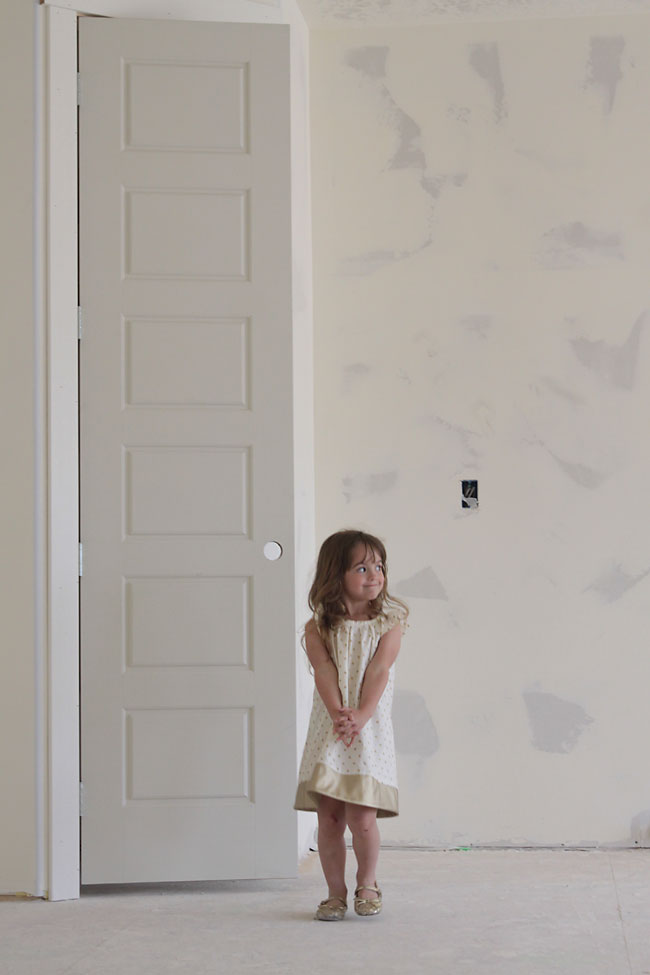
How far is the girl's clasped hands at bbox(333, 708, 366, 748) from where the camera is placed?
9.46ft

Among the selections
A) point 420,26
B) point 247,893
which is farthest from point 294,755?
point 420,26

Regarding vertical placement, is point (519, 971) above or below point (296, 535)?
below

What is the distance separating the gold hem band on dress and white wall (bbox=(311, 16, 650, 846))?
2.98ft

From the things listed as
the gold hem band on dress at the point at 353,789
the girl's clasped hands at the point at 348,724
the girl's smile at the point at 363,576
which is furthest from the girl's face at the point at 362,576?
the gold hem band on dress at the point at 353,789

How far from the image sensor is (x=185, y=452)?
3297 millimetres

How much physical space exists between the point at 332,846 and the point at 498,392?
64.9 inches

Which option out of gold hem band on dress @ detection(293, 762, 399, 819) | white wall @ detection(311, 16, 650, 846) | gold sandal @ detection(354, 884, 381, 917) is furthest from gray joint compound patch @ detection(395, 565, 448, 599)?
gold sandal @ detection(354, 884, 381, 917)

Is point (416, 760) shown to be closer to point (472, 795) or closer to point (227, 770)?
point (472, 795)

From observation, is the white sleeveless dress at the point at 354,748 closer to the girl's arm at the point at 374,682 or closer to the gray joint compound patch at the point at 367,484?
the girl's arm at the point at 374,682

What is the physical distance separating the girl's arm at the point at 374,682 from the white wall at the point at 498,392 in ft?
2.83

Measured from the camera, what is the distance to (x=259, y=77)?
11.0 ft

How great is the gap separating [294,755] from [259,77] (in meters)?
1.97

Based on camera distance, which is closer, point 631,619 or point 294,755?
point 294,755

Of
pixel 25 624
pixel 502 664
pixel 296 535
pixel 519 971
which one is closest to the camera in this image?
pixel 519 971
